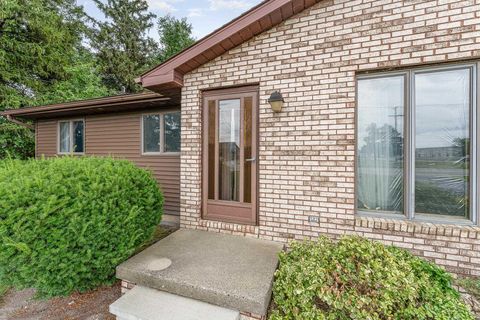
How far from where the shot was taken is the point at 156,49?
56.5 feet

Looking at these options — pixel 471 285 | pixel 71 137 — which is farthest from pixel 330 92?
pixel 71 137

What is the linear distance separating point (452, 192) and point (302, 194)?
169 centimetres

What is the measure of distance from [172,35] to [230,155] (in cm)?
1706

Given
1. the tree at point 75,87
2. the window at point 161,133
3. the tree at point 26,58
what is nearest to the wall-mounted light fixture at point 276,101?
the window at point 161,133

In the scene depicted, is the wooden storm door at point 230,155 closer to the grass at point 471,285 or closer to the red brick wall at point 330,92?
the red brick wall at point 330,92

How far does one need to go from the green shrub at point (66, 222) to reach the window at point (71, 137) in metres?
5.09

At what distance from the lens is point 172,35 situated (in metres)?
17.1

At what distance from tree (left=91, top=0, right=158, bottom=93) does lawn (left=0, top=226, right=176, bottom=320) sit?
1506cm

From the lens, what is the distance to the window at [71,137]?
7340 millimetres

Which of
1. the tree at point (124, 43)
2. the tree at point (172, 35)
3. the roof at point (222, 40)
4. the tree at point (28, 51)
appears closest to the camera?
the roof at point (222, 40)

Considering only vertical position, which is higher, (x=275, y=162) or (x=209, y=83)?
(x=209, y=83)

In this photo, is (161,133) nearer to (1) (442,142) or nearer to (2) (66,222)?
(2) (66,222)

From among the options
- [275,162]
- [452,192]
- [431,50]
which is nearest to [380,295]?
[452,192]

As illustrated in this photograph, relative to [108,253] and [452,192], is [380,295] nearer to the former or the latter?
[452,192]
